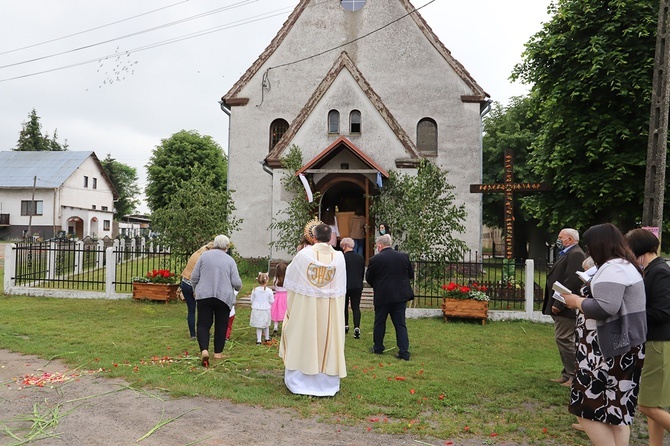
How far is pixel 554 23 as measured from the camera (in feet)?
57.6

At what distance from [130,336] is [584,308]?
815 cm

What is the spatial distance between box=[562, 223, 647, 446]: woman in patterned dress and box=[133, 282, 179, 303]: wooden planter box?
37.8 feet

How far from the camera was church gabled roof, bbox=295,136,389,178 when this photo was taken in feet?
53.0

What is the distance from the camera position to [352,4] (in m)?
21.9

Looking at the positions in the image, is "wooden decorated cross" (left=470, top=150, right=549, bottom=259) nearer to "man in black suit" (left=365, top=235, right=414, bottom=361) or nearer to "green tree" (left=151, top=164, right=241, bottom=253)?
"man in black suit" (left=365, top=235, right=414, bottom=361)

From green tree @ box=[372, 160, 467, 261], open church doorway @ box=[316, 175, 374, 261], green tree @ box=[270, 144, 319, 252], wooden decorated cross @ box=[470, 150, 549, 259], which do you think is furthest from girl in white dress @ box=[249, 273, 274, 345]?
wooden decorated cross @ box=[470, 150, 549, 259]

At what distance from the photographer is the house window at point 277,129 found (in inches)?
878

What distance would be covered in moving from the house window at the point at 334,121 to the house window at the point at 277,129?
471 centimetres

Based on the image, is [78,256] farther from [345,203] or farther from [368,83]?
[368,83]

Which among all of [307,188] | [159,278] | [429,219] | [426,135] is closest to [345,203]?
[307,188]

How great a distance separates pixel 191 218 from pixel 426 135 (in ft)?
37.0

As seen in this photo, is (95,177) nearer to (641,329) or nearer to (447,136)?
(447,136)

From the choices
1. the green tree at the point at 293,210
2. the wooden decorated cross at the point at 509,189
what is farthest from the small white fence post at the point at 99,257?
the wooden decorated cross at the point at 509,189

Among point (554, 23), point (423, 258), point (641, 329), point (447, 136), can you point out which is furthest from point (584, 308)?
point (447, 136)
